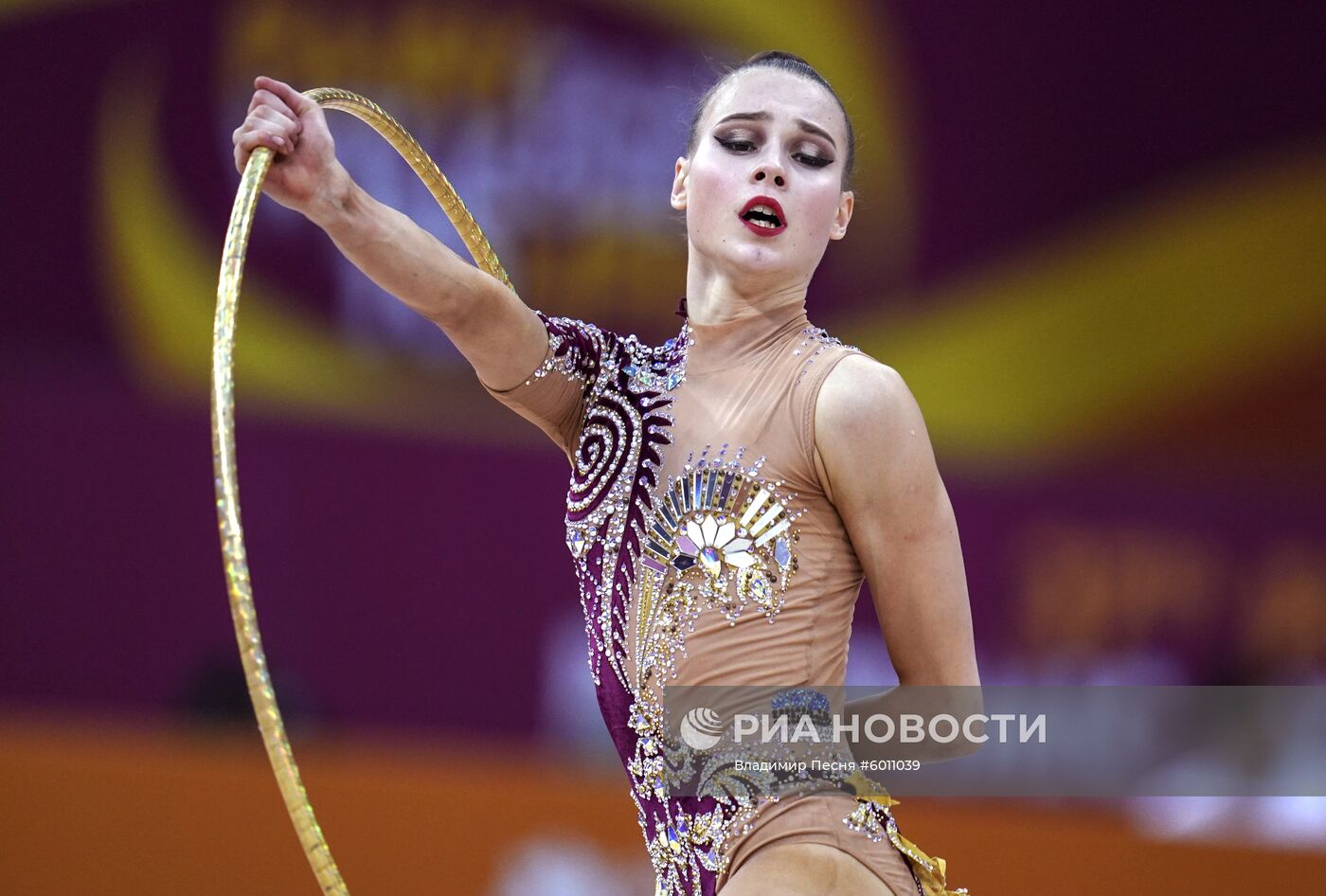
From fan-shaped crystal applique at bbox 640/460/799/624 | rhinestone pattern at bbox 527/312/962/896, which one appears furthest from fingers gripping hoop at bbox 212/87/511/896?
fan-shaped crystal applique at bbox 640/460/799/624

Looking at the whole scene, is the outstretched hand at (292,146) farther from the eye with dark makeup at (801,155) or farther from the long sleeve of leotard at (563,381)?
the eye with dark makeup at (801,155)

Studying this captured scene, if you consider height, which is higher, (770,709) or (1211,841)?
(1211,841)

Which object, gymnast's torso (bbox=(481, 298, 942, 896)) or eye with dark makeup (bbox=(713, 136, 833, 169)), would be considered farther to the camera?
eye with dark makeup (bbox=(713, 136, 833, 169))

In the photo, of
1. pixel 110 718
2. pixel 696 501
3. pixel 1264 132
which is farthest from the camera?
pixel 1264 132

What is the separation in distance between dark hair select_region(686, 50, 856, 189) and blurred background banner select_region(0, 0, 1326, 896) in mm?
2270

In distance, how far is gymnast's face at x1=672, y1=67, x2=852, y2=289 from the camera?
80.1 inches

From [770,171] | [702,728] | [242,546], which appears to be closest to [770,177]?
[770,171]

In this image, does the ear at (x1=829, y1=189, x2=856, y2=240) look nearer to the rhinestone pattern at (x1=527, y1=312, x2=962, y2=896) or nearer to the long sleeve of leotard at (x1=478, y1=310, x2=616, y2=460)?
the rhinestone pattern at (x1=527, y1=312, x2=962, y2=896)

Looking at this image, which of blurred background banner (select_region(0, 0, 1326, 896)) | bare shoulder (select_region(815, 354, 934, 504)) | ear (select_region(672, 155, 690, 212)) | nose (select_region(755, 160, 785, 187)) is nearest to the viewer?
bare shoulder (select_region(815, 354, 934, 504))

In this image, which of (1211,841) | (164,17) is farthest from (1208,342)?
(164,17)

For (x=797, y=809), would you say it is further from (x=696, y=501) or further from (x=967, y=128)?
(x=967, y=128)

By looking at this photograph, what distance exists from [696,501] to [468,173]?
343 cm

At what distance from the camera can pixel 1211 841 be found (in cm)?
402

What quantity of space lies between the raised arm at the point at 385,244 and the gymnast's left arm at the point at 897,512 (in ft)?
1.47
